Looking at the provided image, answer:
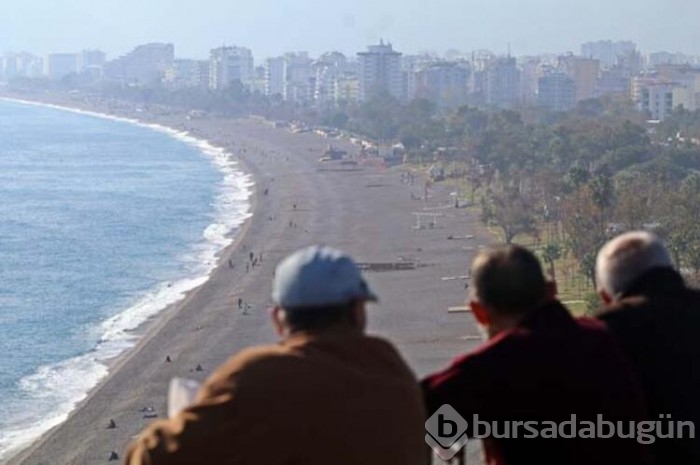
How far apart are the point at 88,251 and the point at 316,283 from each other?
98.0 ft

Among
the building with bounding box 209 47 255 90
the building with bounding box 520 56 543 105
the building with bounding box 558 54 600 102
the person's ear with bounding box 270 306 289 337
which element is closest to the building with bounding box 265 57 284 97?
the building with bounding box 209 47 255 90

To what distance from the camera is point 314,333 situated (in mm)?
1887

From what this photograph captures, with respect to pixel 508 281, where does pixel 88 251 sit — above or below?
below

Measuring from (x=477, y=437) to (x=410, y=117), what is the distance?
65203mm

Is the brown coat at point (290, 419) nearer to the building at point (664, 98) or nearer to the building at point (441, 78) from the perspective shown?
the building at point (664, 98)

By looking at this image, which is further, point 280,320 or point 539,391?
point 539,391

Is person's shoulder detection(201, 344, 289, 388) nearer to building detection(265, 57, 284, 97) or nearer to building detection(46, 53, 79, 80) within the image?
building detection(265, 57, 284, 97)

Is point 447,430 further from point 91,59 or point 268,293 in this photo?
point 91,59

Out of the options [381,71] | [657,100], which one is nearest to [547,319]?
[657,100]

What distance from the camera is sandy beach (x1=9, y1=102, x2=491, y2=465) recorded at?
49.9 feet

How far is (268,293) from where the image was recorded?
74.7 feet

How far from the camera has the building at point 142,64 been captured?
141625 mm

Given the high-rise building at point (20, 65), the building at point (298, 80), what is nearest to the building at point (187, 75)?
the building at point (298, 80)

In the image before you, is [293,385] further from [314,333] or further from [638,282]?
[638,282]
